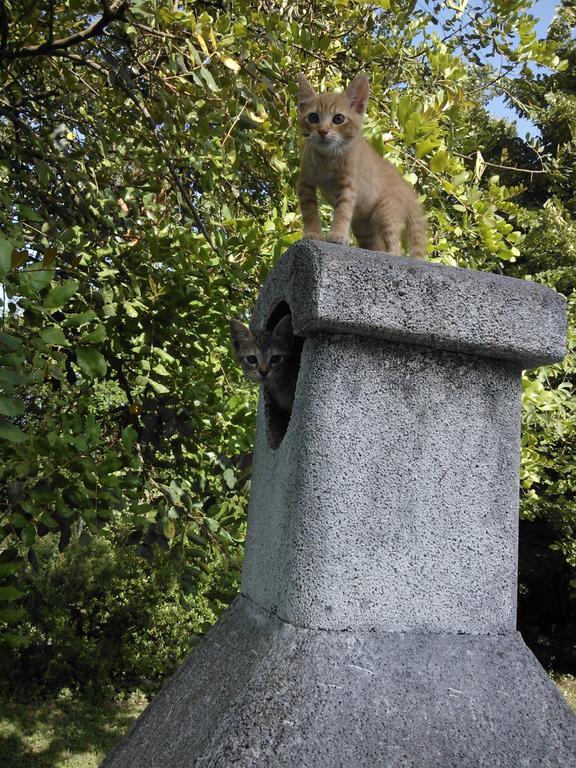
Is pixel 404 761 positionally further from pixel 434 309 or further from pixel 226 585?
pixel 226 585

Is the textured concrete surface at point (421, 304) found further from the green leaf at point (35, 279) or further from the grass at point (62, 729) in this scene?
the grass at point (62, 729)

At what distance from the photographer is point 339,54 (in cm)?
466

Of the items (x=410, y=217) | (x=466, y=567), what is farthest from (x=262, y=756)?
(x=410, y=217)

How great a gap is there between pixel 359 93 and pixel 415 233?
1.63 ft

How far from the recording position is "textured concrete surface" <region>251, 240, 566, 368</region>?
1695 mm

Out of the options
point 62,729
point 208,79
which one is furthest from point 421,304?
point 62,729

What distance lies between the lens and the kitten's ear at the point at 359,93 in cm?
237

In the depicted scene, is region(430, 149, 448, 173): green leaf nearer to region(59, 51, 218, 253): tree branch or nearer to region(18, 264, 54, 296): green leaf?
region(59, 51, 218, 253): tree branch

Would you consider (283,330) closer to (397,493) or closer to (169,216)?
(397,493)

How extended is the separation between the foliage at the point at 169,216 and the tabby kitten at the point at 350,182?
0.69m

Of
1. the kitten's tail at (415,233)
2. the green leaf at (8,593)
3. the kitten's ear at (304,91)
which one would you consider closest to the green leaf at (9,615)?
the green leaf at (8,593)

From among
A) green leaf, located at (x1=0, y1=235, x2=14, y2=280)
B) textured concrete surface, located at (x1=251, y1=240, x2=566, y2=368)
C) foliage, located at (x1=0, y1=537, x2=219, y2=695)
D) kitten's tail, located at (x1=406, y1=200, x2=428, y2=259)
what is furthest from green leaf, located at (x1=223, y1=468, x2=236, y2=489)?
foliage, located at (x1=0, y1=537, x2=219, y2=695)

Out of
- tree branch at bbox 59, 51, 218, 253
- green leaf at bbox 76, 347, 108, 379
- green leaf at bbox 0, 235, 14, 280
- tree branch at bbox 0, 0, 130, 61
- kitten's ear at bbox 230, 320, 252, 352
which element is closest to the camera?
green leaf at bbox 0, 235, 14, 280

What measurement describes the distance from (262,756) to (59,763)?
564cm
